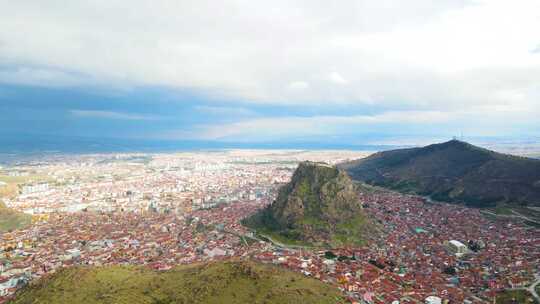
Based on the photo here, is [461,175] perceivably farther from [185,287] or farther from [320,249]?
[185,287]

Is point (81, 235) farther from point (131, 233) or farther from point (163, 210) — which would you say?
point (163, 210)

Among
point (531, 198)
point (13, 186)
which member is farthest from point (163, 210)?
point (531, 198)

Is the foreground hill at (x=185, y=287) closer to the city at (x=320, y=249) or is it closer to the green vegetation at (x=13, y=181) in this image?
the city at (x=320, y=249)

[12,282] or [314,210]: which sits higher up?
[314,210]

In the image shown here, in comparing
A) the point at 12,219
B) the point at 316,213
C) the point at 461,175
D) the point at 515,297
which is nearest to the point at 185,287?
the point at 316,213

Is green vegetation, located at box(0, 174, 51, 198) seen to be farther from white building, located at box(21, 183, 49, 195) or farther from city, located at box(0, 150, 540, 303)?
city, located at box(0, 150, 540, 303)
